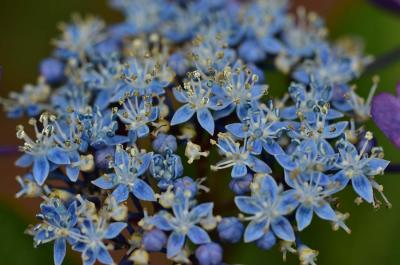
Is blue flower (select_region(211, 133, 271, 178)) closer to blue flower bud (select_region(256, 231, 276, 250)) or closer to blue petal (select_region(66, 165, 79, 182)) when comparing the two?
blue flower bud (select_region(256, 231, 276, 250))

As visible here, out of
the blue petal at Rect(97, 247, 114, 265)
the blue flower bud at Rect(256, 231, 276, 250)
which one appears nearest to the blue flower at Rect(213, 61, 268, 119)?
the blue flower bud at Rect(256, 231, 276, 250)

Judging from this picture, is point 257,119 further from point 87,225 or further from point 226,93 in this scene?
point 87,225

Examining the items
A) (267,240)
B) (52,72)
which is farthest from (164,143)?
(52,72)

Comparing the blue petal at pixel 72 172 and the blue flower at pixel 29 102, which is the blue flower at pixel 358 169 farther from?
A: the blue flower at pixel 29 102

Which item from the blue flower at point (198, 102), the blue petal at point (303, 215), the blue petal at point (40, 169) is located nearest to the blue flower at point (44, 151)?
the blue petal at point (40, 169)

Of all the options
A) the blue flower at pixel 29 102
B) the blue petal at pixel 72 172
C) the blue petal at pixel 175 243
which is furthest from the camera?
the blue flower at pixel 29 102
